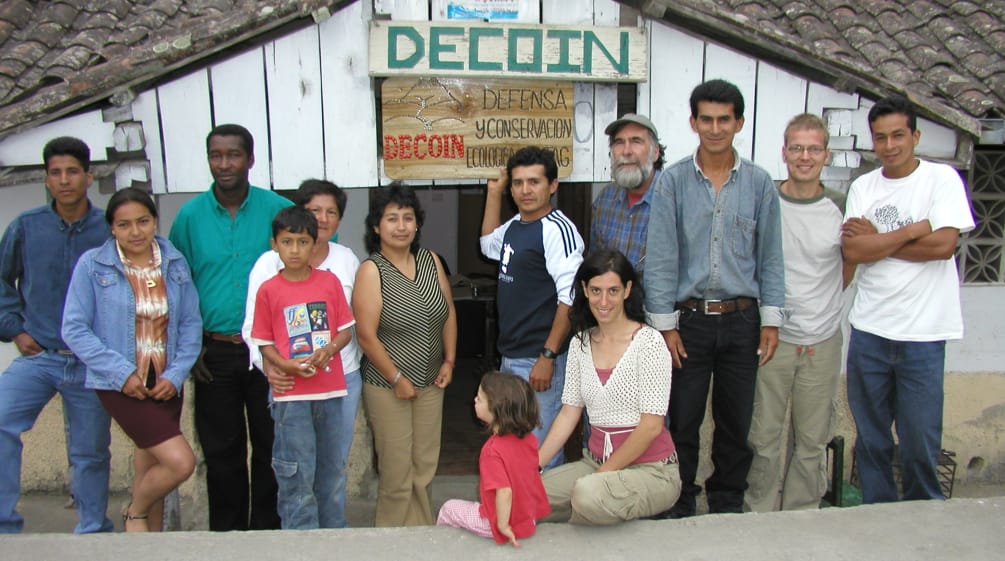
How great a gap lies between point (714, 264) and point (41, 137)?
325cm

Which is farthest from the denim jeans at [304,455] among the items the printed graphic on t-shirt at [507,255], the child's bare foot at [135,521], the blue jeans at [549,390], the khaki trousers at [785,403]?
the khaki trousers at [785,403]

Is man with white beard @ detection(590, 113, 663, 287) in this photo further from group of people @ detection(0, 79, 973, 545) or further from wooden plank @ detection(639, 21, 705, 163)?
wooden plank @ detection(639, 21, 705, 163)

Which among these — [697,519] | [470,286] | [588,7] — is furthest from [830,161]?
[470,286]

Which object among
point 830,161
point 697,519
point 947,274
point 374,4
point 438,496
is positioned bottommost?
point 438,496

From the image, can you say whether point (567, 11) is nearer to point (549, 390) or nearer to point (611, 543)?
point (549, 390)

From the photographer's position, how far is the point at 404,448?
148 inches

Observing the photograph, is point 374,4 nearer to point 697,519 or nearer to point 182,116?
point 182,116

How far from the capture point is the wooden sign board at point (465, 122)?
4.09 m

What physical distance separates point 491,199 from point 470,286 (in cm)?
505

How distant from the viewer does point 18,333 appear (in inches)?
141

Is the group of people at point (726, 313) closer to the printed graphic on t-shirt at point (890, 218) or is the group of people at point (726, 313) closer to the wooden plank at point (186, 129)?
the printed graphic on t-shirt at point (890, 218)

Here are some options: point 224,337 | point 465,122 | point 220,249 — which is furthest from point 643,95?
point 224,337

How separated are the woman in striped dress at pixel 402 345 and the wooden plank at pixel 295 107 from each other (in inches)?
24.8

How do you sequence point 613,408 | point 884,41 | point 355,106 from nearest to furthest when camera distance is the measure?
point 613,408
point 355,106
point 884,41
